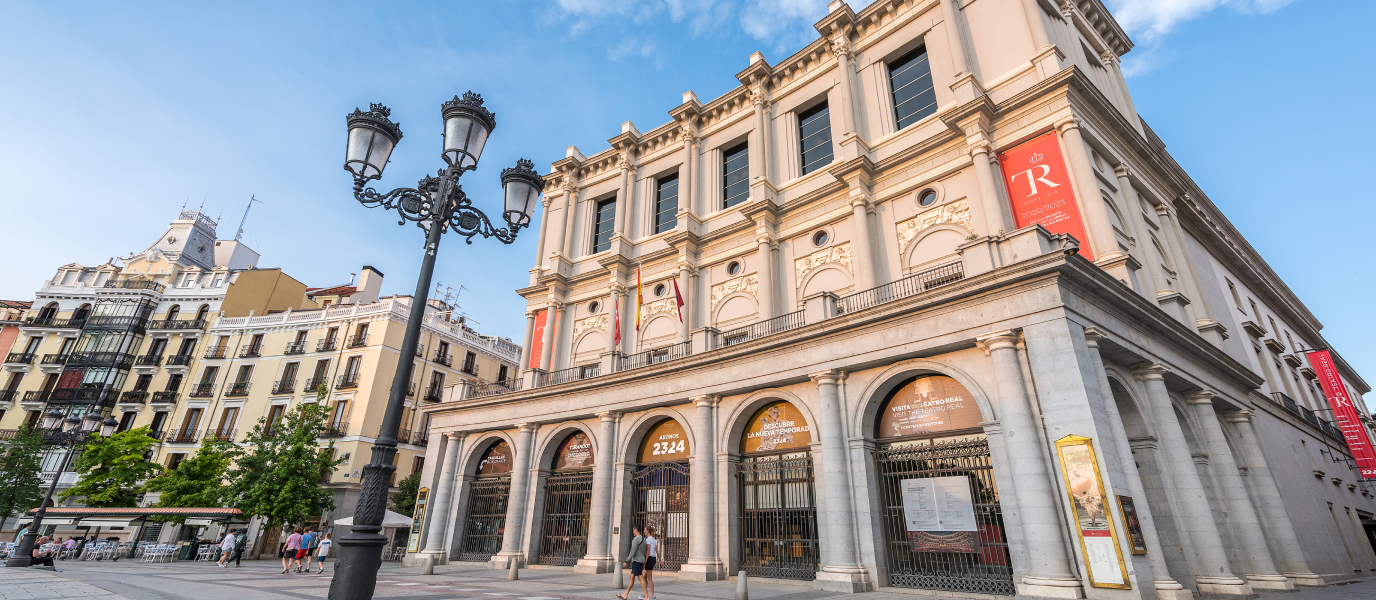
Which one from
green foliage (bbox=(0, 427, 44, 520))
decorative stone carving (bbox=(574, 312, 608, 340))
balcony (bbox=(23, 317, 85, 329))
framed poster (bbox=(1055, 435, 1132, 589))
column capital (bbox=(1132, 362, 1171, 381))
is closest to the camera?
framed poster (bbox=(1055, 435, 1132, 589))

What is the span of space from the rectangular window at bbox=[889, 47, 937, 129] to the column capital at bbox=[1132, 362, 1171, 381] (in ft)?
33.1

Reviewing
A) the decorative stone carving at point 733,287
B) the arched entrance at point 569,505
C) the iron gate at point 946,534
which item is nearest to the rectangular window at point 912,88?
the decorative stone carving at point 733,287

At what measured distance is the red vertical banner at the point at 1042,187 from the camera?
16.1 m

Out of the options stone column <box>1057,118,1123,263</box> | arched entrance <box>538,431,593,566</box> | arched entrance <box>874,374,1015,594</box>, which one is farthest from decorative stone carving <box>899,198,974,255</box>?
arched entrance <box>538,431,593,566</box>

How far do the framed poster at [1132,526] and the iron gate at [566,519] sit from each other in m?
13.9

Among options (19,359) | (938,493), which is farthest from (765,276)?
(19,359)

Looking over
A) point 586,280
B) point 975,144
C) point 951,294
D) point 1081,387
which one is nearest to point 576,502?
point 586,280

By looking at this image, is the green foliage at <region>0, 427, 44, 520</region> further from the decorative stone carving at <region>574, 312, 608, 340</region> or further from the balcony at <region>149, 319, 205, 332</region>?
the decorative stone carving at <region>574, 312, 608, 340</region>

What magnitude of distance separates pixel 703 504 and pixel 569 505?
20.0ft

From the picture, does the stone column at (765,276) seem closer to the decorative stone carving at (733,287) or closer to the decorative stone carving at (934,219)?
the decorative stone carving at (733,287)

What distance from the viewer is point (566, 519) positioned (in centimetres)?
2025

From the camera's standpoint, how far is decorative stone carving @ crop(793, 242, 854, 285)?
1986 centimetres

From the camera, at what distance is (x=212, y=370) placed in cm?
3766

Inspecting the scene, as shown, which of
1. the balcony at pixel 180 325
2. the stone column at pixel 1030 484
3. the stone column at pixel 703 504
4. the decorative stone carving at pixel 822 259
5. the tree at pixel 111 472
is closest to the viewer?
the stone column at pixel 1030 484
